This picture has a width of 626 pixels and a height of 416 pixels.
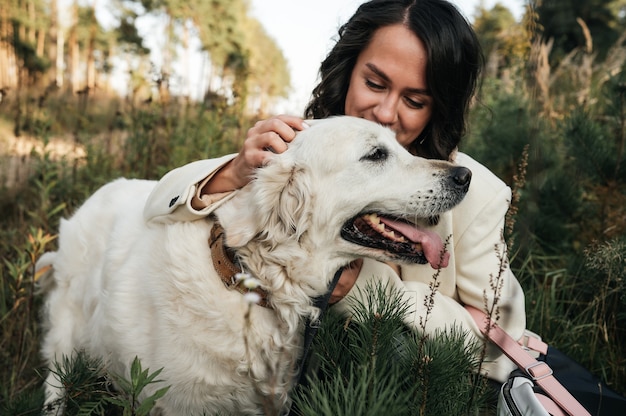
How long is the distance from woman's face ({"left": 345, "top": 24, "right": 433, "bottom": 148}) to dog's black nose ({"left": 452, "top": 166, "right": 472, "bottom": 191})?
0.52m

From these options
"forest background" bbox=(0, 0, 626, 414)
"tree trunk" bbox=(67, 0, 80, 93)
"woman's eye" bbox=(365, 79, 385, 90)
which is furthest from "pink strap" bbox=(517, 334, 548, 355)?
"tree trunk" bbox=(67, 0, 80, 93)

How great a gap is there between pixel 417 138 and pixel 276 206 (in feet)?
4.28

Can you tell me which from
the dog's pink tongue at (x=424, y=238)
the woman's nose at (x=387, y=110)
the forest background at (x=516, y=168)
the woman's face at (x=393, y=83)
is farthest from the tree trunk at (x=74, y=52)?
the dog's pink tongue at (x=424, y=238)

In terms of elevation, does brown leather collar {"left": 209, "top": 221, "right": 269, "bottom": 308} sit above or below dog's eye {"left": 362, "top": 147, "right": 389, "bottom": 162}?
below

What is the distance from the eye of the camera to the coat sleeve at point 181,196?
1814mm

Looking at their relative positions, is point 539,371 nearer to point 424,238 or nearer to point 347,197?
point 424,238

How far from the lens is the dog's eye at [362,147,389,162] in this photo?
75.0 inches

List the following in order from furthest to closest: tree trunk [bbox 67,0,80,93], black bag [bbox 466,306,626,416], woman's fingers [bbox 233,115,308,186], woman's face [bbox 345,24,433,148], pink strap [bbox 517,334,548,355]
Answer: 1. tree trunk [bbox 67,0,80,93]
2. woman's face [bbox 345,24,433,148]
3. pink strap [bbox 517,334,548,355]
4. woman's fingers [bbox 233,115,308,186]
5. black bag [bbox 466,306,626,416]

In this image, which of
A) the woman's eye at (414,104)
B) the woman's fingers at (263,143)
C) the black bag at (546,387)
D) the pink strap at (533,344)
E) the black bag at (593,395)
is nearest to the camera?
the black bag at (546,387)

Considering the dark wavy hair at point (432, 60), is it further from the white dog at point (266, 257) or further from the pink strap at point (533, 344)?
the pink strap at point (533, 344)

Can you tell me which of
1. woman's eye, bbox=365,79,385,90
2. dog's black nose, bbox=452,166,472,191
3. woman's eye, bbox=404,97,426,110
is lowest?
dog's black nose, bbox=452,166,472,191

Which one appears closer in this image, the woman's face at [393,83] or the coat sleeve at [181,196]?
the coat sleeve at [181,196]

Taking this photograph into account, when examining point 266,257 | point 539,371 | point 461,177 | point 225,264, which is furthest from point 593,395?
point 225,264

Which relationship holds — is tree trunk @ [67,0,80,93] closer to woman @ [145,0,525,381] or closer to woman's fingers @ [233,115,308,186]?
woman @ [145,0,525,381]
